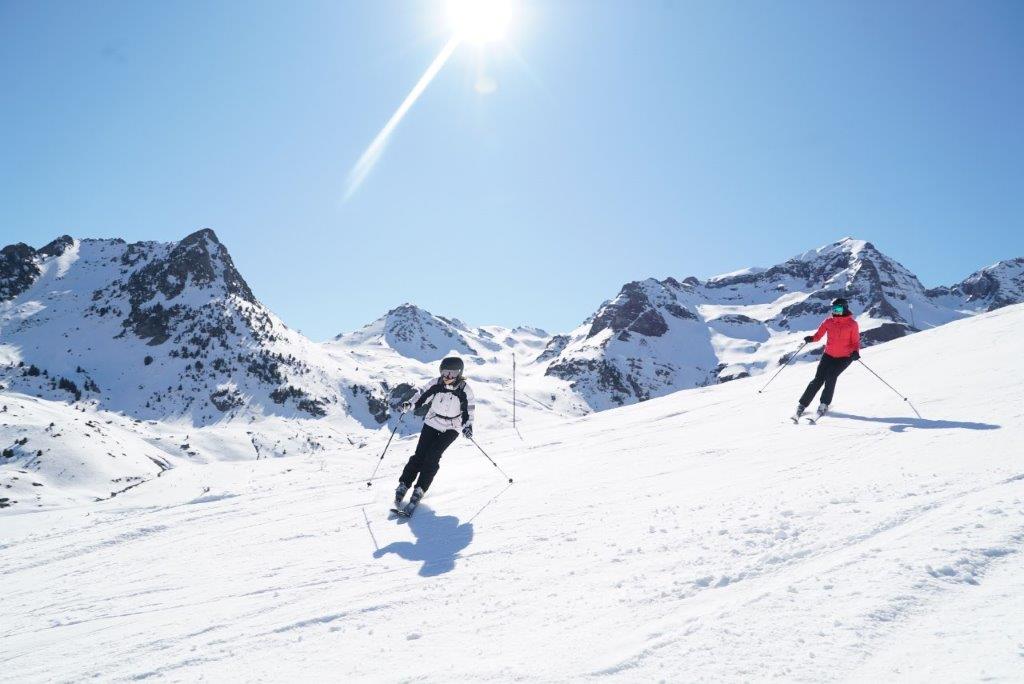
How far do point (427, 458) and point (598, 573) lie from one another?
13.6 feet

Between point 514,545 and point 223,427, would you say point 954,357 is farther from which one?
point 223,427

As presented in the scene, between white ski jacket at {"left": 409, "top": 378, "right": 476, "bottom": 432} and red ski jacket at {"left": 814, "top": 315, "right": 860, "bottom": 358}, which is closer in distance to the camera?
white ski jacket at {"left": 409, "top": 378, "right": 476, "bottom": 432}

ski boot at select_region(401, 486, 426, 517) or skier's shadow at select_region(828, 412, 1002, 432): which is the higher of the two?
ski boot at select_region(401, 486, 426, 517)

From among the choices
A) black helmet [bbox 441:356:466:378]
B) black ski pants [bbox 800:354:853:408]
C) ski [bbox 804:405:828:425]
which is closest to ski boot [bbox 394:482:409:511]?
black helmet [bbox 441:356:466:378]

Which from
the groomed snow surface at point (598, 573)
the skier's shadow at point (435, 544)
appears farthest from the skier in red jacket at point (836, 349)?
the skier's shadow at point (435, 544)

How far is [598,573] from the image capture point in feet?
14.2

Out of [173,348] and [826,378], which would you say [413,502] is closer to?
[826,378]

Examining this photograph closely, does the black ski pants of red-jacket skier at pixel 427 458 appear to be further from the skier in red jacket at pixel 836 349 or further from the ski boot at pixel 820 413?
the skier in red jacket at pixel 836 349

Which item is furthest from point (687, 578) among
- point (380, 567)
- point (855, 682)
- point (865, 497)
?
point (380, 567)

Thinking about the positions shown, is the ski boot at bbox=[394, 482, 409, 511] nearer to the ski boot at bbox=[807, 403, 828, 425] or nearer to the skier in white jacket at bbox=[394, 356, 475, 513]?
the skier in white jacket at bbox=[394, 356, 475, 513]

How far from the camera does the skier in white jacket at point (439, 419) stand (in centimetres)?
785

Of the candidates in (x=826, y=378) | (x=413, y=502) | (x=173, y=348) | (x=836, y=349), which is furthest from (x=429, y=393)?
(x=173, y=348)

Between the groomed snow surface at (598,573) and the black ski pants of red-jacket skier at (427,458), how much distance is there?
64 centimetres

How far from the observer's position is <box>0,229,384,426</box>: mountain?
78188mm
